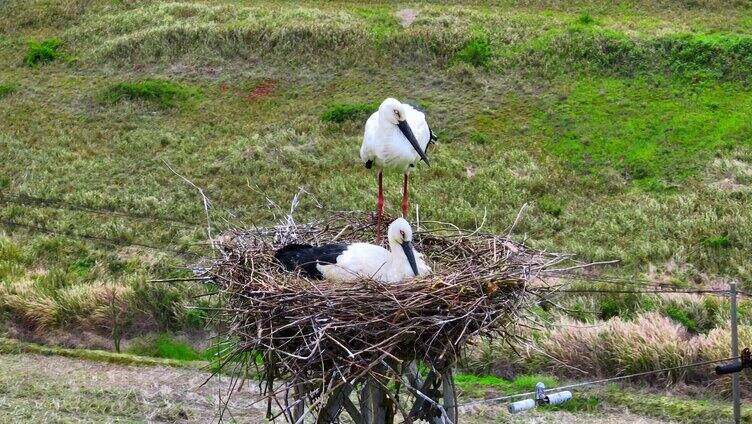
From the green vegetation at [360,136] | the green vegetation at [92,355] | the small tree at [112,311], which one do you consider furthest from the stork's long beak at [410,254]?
the small tree at [112,311]

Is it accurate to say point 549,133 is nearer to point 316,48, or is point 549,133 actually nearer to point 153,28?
point 316,48

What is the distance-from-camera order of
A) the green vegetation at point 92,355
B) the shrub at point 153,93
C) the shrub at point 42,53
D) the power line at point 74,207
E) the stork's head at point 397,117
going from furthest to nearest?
the shrub at point 42,53
the shrub at point 153,93
the power line at point 74,207
the green vegetation at point 92,355
the stork's head at point 397,117

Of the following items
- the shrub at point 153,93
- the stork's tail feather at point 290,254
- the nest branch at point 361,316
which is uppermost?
the stork's tail feather at point 290,254

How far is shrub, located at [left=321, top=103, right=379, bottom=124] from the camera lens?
2308 cm

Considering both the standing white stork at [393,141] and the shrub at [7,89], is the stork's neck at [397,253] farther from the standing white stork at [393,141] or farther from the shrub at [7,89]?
the shrub at [7,89]

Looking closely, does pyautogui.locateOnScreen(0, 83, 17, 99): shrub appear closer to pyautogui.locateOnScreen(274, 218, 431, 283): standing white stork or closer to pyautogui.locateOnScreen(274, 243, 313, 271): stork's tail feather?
pyautogui.locateOnScreen(274, 243, 313, 271): stork's tail feather

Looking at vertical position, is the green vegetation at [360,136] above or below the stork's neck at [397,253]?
below

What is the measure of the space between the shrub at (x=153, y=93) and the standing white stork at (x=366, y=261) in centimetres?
1772

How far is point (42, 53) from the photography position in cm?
2825

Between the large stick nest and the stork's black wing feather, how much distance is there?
123mm

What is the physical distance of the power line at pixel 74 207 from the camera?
1914cm

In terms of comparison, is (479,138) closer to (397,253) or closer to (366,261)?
(397,253)

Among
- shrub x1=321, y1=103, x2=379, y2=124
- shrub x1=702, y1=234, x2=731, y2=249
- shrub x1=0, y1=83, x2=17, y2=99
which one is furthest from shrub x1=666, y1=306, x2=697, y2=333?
shrub x1=0, y1=83, x2=17, y2=99

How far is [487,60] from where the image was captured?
2464 cm
